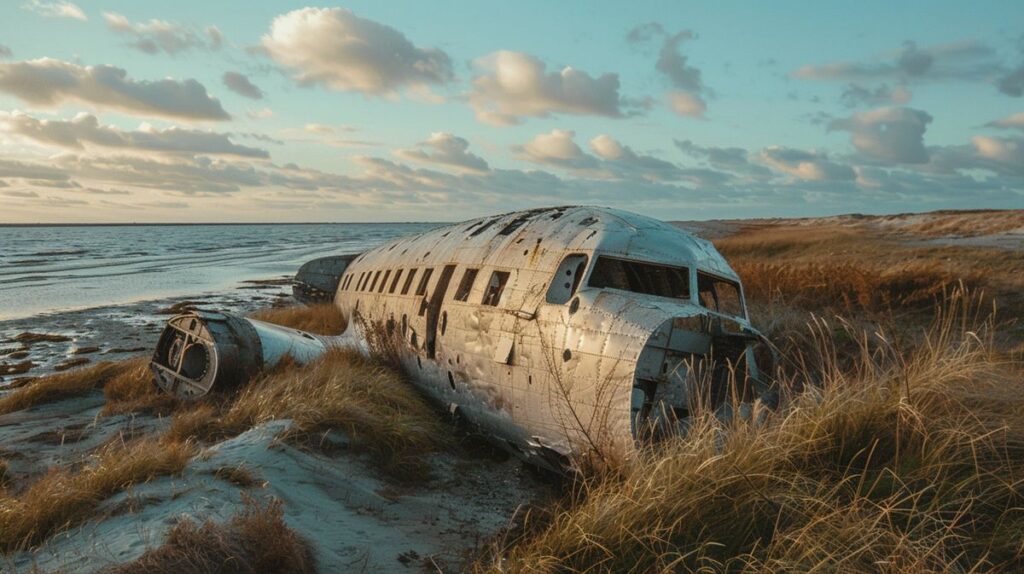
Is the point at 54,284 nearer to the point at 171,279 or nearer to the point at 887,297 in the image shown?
the point at 171,279

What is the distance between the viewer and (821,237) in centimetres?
3700

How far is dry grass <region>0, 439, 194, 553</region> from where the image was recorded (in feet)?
17.9

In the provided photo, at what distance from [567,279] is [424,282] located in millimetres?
3915

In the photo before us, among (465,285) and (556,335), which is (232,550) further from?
(465,285)

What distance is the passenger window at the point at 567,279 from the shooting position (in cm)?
776

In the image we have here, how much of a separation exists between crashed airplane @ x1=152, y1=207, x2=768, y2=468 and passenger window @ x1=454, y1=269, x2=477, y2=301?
0.07 feet

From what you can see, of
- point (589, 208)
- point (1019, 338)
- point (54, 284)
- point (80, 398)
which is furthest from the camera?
point (54, 284)

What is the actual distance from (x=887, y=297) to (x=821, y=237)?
2144cm

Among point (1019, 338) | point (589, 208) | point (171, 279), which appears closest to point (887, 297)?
point (1019, 338)

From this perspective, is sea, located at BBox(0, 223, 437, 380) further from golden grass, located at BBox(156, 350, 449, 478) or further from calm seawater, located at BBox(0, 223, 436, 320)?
golden grass, located at BBox(156, 350, 449, 478)

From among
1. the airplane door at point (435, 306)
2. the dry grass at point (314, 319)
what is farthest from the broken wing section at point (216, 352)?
the dry grass at point (314, 319)

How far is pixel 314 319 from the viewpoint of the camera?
20.2 m

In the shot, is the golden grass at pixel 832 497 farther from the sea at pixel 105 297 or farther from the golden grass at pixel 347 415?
the sea at pixel 105 297

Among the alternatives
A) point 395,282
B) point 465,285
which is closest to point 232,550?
point 465,285
